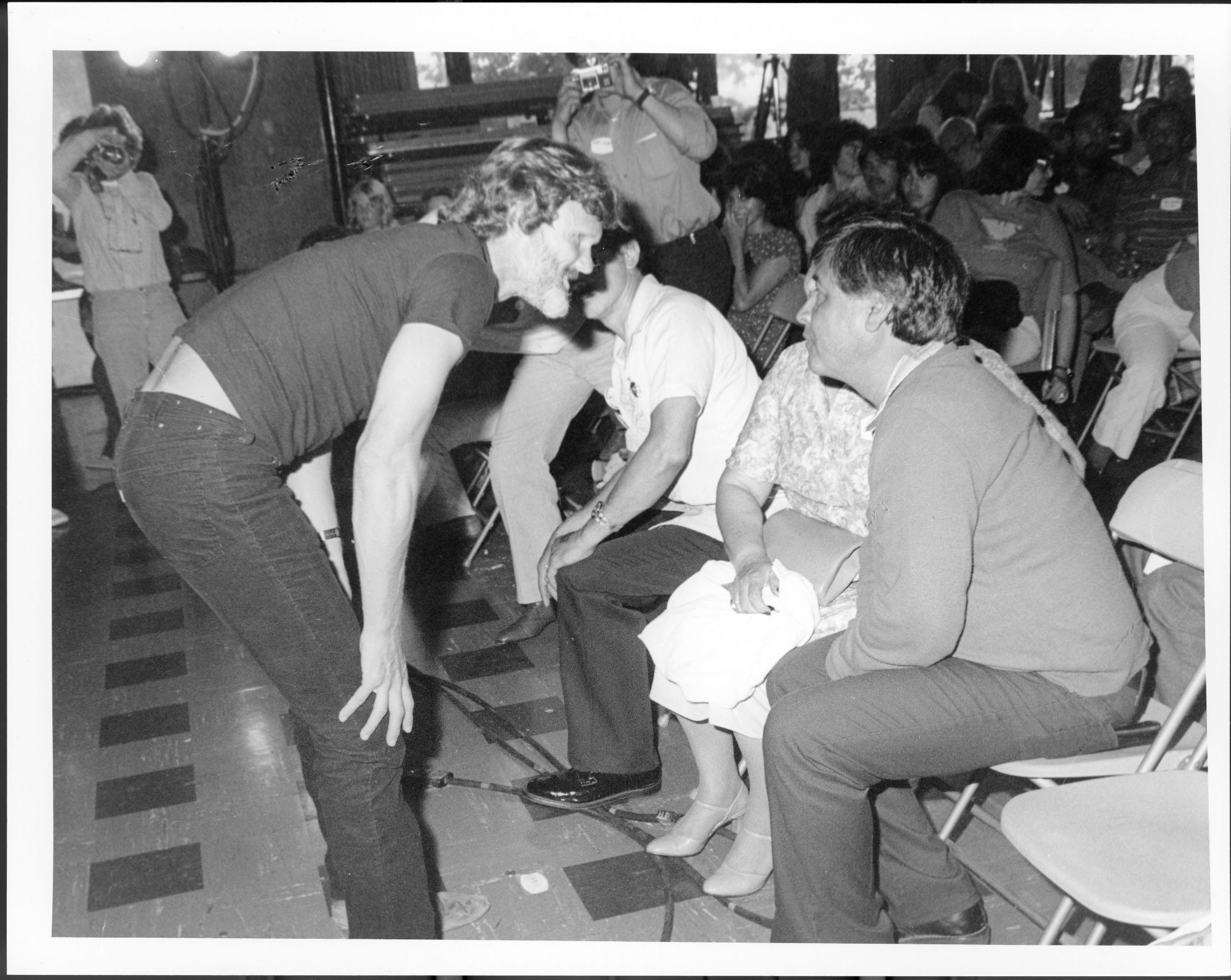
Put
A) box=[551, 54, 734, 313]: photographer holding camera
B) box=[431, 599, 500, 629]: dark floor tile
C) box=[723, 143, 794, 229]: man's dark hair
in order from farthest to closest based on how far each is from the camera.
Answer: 1. box=[723, 143, 794, 229]: man's dark hair
2. box=[551, 54, 734, 313]: photographer holding camera
3. box=[431, 599, 500, 629]: dark floor tile

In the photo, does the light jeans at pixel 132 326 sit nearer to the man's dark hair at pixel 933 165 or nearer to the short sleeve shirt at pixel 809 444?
the man's dark hair at pixel 933 165

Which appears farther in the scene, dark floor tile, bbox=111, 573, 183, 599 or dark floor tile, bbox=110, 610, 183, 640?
dark floor tile, bbox=111, 573, 183, 599

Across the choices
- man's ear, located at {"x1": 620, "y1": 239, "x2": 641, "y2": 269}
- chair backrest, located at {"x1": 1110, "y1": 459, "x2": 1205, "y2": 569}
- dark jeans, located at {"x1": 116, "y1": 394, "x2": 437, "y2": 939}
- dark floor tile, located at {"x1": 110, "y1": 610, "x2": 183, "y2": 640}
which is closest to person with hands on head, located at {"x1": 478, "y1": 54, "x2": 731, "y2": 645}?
man's ear, located at {"x1": 620, "y1": 239, "x2": 641, "y2": 269}

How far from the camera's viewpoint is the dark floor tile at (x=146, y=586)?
3.84 metres

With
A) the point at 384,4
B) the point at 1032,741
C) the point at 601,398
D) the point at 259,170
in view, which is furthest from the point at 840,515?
the point at 259,170

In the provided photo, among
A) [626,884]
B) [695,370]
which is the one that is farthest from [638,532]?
[626,884]

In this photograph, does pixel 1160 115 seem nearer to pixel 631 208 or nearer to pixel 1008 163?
pixel 1008 163

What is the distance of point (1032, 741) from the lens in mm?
1594

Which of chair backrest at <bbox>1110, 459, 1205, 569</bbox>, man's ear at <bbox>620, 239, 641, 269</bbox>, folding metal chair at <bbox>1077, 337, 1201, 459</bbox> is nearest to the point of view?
chair backrest at <bbox>1110, 459, 1205, 569</bbox>

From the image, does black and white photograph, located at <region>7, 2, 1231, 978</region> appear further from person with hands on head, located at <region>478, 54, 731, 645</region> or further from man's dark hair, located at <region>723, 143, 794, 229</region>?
man's dark hair, located at <region>723, 143, 794, 229</region>

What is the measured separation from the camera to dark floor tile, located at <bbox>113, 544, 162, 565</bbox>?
13.7 feet

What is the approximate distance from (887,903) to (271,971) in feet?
3.48

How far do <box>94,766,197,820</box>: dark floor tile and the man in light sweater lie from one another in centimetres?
154

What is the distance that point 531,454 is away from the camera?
328 centimetres
